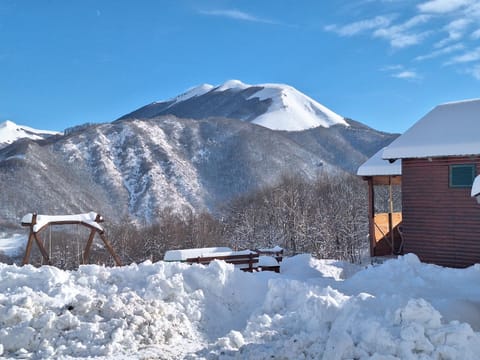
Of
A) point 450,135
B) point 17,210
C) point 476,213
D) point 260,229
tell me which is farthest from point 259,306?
point 17,210

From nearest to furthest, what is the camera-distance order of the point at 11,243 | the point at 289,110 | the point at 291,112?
1. the point at 11,243
2. the point at 291,112
3. the point at 289,110

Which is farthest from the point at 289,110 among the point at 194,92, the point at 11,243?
the point at 11,243

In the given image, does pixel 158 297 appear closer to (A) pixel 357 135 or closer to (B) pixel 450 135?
(B) pixel 450 135

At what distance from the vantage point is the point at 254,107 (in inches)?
5787

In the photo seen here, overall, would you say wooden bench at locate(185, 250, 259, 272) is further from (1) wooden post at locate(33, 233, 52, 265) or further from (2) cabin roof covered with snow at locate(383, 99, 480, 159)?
(2) cabin roof covered with snow at locate(383, 99, 480, 159)

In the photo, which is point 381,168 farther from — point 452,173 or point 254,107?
point 254,107

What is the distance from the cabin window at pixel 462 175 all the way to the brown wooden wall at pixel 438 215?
0.32 ft

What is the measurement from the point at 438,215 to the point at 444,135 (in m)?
2.05

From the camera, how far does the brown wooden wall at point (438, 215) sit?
12.3 m

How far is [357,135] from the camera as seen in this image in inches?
4589

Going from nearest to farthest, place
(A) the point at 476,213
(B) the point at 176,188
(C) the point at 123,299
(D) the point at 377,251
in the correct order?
(C) the point at 123,299, (A) the point at 476,213, (D) the point at 377,251, (B) the point at 176,188

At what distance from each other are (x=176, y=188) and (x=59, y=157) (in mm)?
18152

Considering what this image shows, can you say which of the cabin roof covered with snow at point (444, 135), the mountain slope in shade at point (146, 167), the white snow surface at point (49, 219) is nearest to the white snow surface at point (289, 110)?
the mountain slope in shade at point (146, 167)

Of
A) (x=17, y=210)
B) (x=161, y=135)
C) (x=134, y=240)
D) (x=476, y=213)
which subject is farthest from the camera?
(x=161, y=135)
